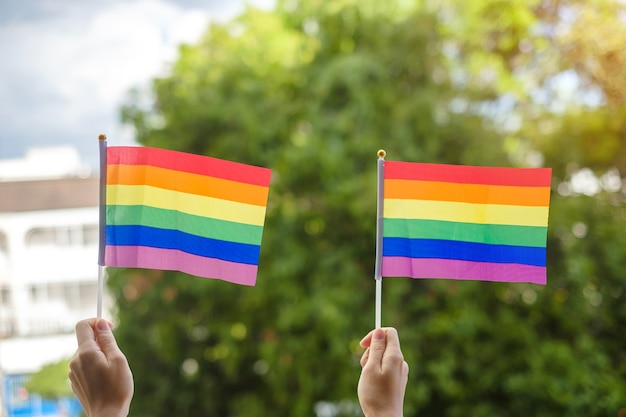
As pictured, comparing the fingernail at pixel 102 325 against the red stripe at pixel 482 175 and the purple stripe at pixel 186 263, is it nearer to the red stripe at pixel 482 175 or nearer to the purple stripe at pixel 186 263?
the purple stripe at pixel 186 263

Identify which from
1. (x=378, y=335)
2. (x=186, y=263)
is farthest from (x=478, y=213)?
(x=186, y=263)

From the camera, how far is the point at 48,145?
10.6ft

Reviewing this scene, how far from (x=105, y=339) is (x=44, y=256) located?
2.57 metres

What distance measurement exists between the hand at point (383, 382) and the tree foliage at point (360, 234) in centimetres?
216

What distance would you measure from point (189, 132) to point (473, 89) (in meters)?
1.48

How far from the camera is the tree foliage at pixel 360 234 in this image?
3.23 meters

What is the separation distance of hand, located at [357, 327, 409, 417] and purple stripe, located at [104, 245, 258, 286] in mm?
338

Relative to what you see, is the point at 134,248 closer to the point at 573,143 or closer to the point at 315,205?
the point at 315,205

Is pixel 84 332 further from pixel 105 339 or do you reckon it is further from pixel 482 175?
pixel 482 175

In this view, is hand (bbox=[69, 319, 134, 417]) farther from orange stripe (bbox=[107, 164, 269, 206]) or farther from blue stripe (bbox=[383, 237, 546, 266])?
blue stripe (bbox=[383, 237, 546, 266])

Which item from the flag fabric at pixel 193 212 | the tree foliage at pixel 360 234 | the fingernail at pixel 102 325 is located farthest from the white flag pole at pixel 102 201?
the tree foliage at pixel 360 234

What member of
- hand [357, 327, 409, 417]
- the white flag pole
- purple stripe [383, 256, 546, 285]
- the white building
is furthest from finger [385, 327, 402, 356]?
the white building

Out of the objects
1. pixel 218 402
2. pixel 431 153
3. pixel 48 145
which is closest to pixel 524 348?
pixel 431 153

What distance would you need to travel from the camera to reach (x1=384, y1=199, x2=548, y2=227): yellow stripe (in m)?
1.19
